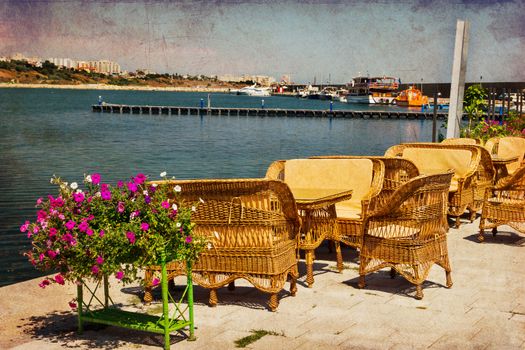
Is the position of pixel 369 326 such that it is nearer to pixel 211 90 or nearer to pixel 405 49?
pixel 405 49

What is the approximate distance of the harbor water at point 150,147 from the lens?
1645 centimetres

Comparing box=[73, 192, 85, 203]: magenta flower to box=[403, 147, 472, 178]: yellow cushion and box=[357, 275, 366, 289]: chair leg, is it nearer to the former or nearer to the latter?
box=[357, 275, 366, 289]: chair leg

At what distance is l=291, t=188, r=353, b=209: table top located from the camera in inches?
178

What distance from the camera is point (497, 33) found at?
9695 millimetres

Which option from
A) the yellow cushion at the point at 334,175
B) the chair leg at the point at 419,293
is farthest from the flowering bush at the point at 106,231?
the yellow cushion at the point at 334,175

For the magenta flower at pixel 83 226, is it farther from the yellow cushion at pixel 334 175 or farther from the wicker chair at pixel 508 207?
the wicker chair at pixel 508 207

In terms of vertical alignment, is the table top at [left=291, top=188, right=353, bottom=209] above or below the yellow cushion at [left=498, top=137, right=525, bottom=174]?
above

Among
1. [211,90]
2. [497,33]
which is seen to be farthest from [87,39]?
→ [211,90]

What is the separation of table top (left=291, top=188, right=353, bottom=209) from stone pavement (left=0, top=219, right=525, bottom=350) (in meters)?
0.53

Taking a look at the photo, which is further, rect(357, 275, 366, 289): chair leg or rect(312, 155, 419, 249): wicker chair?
rect(312, 155, 419, 249): wicker chair

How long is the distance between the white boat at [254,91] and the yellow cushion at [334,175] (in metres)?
154

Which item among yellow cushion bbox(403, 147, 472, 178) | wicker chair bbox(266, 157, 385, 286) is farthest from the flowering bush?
yellow cushion bbox(403, 147, 472, 178)

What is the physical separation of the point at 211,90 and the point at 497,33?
18435 centimetres

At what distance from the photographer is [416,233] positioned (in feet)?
15.3
